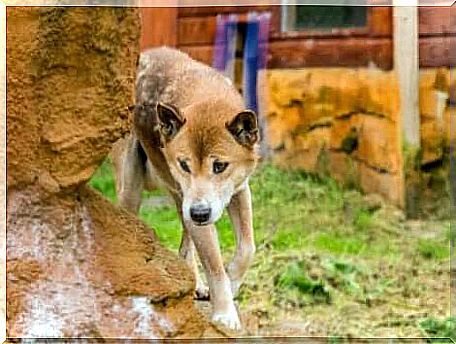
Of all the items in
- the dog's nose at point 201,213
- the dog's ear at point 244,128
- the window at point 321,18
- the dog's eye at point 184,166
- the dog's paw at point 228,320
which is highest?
the window at point 321,18

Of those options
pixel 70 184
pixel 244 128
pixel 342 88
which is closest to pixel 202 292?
pixel 244 128

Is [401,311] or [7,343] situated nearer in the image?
[7,343]

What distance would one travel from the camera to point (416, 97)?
12.8 feet

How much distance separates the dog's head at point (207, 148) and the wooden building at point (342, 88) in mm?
655

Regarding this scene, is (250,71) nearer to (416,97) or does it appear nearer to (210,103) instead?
(416,97)

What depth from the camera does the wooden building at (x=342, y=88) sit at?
350cm

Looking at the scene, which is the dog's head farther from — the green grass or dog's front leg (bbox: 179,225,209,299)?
the green grass

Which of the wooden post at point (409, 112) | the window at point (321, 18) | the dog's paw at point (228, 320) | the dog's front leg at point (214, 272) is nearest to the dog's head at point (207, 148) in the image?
the dog's front leg at point (214, 272)

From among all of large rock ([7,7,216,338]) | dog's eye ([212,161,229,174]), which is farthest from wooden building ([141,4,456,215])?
large rock ([7,7,216,338])

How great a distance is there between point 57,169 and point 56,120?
0.37 feet

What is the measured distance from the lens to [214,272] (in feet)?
9.09

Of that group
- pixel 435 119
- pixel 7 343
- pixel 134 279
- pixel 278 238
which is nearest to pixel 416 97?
pixel 435 119

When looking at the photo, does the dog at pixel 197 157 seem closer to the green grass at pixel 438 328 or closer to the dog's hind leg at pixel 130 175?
the dog's hind leg at pixel 130 175

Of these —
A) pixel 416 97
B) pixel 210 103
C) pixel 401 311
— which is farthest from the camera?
pixel 416 97
